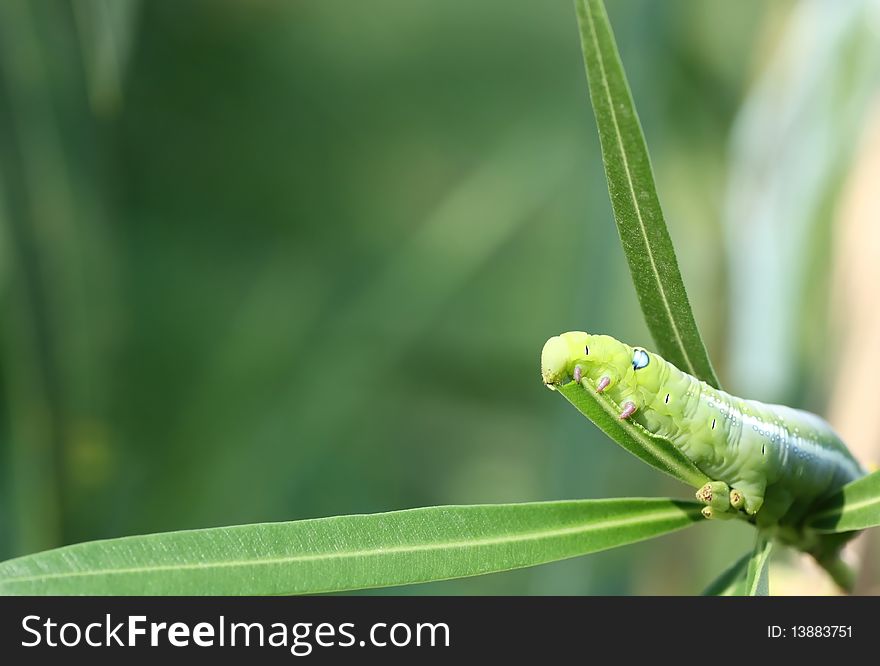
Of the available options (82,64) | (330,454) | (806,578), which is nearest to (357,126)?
(330,454)

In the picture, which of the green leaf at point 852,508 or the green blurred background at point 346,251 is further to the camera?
the green blurred background at point 346,251

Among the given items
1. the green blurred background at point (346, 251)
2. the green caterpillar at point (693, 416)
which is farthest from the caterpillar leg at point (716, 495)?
the green blurred background at point (346, 251)

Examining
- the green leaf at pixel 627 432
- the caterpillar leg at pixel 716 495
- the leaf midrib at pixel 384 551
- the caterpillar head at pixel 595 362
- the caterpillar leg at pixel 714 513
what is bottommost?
the leaf midrib at pixel 384 551

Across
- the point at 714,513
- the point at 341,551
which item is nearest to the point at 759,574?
the point at 714,513

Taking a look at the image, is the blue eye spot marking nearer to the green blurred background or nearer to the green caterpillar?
the green caterpillar

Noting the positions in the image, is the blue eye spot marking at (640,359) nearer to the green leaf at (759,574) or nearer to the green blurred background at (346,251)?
the green leaf at (759,574)

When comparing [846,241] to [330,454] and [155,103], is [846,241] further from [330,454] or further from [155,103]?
[155,103]

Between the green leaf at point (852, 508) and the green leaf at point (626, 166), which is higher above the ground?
the green leaf at point (626, 166)
